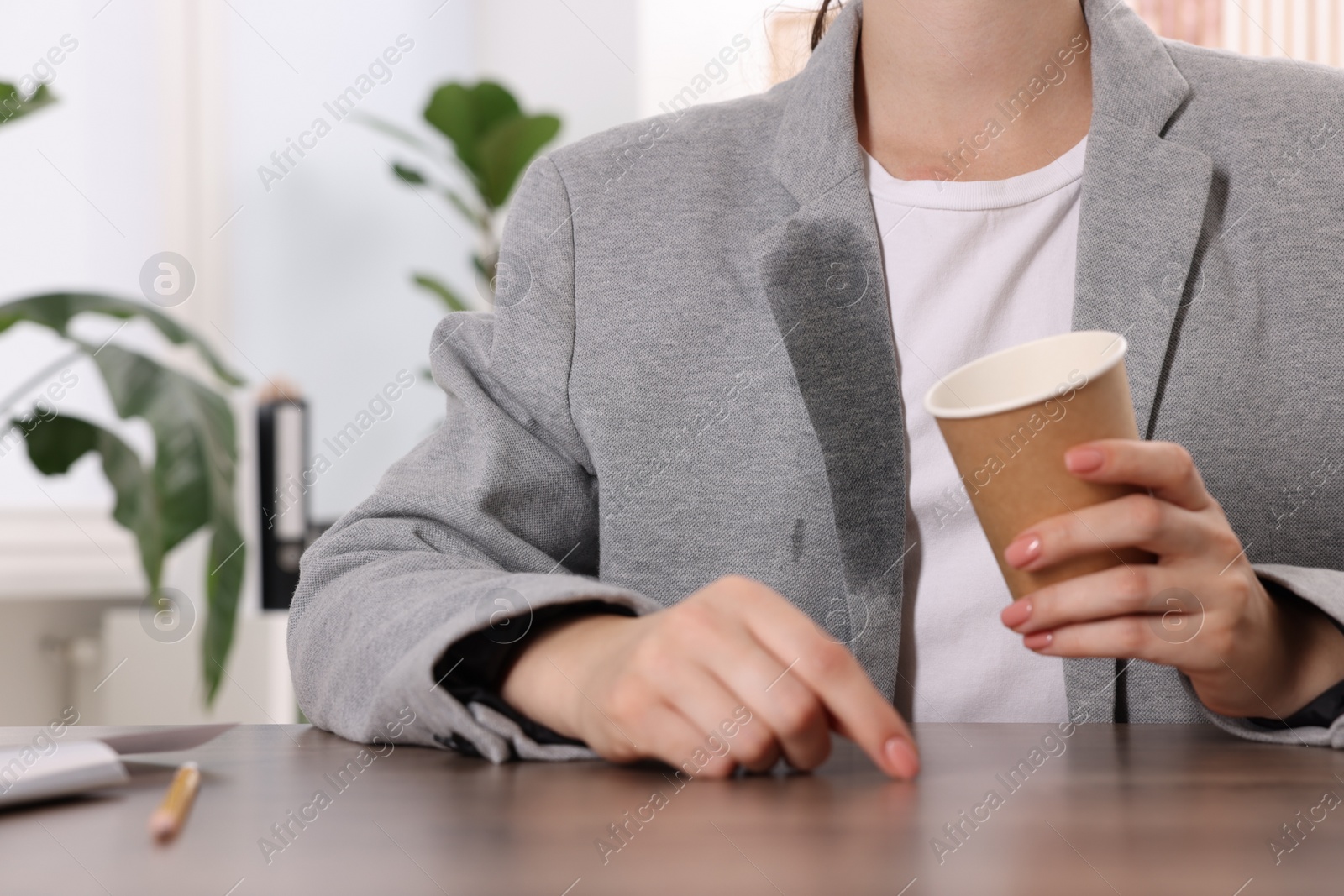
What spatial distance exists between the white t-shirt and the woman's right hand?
0.40m

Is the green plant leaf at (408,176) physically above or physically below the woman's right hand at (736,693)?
above

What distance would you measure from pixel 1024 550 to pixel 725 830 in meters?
0.21

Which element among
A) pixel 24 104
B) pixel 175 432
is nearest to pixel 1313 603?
pixel 175 432

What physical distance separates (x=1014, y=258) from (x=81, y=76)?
229 cm

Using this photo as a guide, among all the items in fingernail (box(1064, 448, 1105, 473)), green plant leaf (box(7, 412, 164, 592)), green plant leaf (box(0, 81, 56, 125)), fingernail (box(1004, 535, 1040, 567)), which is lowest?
green plant leaf (box(7, 412, 164, 592))

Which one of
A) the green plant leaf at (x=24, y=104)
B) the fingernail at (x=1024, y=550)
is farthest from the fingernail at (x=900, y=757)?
the green plant leaf at (x=24, y=104)

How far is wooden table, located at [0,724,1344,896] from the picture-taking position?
1.15 ft

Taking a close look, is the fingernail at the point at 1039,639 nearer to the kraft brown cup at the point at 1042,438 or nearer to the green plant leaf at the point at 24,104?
the kraft brown cup at the point at 1042,438

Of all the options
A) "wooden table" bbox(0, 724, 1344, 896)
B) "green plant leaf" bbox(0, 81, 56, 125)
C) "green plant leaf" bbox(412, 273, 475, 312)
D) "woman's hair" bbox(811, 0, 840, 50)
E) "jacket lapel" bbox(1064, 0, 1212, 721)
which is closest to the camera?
"wooden table" bbox(0, 724, 1344, 896)

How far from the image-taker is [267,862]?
1.25ft

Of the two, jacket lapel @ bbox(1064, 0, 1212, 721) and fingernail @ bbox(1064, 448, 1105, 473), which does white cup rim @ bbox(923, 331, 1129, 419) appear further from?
jacket lapel @ bbox(1064, 0, 1212, 721)

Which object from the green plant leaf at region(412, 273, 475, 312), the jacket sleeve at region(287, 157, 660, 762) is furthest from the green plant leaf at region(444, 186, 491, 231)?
the jacket sleeve at region(287, 157, 660, 762)

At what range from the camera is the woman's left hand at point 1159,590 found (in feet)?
1.75

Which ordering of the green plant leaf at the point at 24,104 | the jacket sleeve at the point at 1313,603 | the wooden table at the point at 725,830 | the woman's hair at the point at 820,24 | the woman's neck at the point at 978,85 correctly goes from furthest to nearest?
the green plant leaf at the point at 24,104
the woman's hair at the point at 820,24
the woman's neck at the point at 978,85
the jacket sleeve at the point at 1313,603
the wooden table at the point at 725,830
